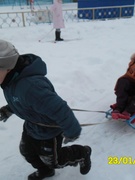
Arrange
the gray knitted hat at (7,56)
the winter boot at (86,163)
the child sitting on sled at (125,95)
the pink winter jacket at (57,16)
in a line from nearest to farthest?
the gray knitted hat at (7,56)
the winter boot at (86,163)
the child sitting on sled at (125,95)
the pink winter jacket at (57,16)

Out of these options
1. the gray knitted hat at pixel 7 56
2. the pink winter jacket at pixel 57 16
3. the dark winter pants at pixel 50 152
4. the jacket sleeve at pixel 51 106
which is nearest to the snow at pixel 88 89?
the dark winter pants at pixel 50 152

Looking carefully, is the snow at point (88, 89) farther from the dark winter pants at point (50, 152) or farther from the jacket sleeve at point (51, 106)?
A: the jacket sleeve at point (51, 106)

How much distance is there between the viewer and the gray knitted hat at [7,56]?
51.1 inches

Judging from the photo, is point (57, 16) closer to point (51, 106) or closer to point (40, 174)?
point (40, 174)

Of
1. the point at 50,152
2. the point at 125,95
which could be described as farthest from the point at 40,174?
the point at 125,95

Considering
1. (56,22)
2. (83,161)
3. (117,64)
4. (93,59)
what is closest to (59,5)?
(56,22)

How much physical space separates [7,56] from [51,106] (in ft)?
1.17

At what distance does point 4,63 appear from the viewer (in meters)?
1.31

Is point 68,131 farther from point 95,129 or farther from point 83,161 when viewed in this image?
point 95,129

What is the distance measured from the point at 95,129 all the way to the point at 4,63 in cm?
152

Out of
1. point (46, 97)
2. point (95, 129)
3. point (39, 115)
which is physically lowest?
point (95, 129)

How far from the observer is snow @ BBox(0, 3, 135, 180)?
2.07 meters

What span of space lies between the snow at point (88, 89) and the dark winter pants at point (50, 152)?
0.27m

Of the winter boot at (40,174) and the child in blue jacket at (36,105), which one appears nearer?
the child in blue jacket at (36,105)
